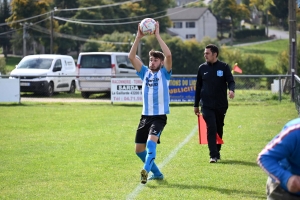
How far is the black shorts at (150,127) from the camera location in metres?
8.92

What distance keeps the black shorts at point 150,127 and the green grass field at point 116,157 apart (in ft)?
2.11

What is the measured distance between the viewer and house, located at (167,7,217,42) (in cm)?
10962

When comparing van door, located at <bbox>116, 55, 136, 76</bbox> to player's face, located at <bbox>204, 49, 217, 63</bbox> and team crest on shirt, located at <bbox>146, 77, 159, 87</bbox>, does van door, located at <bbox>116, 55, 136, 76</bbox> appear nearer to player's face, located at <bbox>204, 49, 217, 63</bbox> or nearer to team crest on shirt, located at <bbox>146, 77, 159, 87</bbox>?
player's face, located at <bbox>204, 49, 217, 63</bbox>

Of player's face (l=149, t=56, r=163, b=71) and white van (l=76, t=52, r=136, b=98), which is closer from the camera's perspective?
player's face (l=149, t=56, r=163, b=71)

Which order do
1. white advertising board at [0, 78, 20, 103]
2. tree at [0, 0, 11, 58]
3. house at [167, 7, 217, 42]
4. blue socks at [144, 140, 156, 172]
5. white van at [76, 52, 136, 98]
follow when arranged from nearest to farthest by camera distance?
blue socks at [144, 140, 156, 172], white advertising board at [0, 78, 20, 103], white van at [76, 52, 136, 98], tree at [0, 0, 11, 58], house at [167, 7, 217, 42]

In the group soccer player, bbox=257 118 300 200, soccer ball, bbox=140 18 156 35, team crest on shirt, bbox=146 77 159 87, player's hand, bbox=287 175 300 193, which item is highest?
soccer ball, bbox=140 18 156 35

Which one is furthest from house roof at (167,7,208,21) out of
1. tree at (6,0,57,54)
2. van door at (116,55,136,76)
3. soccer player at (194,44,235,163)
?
soccer player at (194,44,235,163)

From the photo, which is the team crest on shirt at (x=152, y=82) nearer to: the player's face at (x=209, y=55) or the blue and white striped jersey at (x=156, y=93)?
the blue and white striped jersey at (x=156, y=93)

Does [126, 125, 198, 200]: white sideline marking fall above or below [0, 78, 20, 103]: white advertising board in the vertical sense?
below

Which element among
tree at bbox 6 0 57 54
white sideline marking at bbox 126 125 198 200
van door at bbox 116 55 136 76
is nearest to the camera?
white sideline marking at bbox 126 125 198 200

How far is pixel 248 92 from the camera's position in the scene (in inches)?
1064

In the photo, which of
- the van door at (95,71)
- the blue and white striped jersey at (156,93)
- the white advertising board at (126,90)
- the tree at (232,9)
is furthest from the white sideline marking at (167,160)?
the tree at (232,9)

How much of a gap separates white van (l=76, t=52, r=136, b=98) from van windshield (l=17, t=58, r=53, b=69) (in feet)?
5.44

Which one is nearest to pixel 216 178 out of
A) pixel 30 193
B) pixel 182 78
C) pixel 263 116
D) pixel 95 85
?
pixel 30 193
